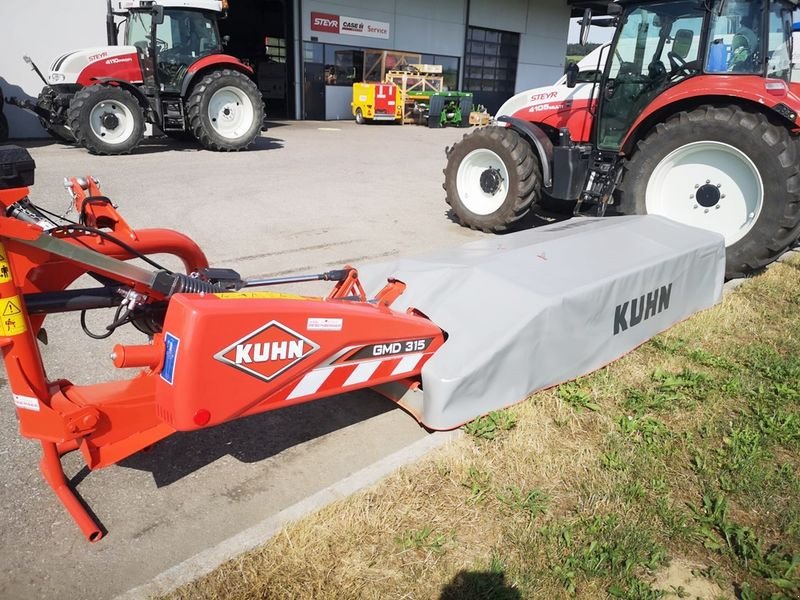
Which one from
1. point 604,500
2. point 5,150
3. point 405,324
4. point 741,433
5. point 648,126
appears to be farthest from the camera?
point 648,126

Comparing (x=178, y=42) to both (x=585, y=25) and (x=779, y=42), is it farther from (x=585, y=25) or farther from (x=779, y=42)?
(x=779, y=42)

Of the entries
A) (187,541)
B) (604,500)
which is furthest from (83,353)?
(604,500)

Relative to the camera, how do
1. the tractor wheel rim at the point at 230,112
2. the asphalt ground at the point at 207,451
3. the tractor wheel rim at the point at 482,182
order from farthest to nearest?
the tractor wheel rim at the point at 230,112, the tractor wheel rim at the point at 482,182, the asphalt ground at the point at 207,451

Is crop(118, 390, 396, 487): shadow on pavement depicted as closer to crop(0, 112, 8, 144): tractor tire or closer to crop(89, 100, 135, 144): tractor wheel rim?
crop(89, 100, 135, 144): tractor wheel rim

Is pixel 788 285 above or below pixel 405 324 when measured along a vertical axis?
below

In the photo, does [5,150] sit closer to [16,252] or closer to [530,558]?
[16,252]

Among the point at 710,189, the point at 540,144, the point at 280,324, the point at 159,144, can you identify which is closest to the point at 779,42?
the point at 710,189

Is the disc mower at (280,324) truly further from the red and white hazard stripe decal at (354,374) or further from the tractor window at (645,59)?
the tractor window at (645,59)

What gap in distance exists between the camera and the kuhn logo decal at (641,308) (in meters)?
3.52

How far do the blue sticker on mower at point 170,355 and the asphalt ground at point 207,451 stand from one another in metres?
0.66

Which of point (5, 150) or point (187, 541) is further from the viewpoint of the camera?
point (187, 541)

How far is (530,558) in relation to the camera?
7.34 feet

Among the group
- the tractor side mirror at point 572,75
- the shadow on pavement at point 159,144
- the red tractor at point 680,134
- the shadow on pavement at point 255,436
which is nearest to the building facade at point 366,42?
the shadow on pavement at point 159,144

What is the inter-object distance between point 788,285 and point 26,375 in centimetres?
553
